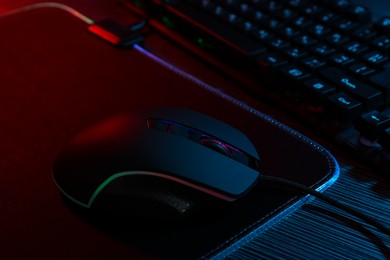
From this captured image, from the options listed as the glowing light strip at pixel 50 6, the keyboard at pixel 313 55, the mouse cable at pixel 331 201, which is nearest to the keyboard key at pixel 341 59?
the keyboard at pixel 313 55

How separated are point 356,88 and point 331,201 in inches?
5.2

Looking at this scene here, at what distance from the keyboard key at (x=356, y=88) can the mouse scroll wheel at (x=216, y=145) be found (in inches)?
6.2

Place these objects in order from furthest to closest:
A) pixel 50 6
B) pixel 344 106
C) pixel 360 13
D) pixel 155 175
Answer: pixel 50 6
pixel 360 13
pixel 344 106
pixel 155 175

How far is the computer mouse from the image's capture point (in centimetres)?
35

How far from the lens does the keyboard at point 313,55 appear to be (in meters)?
0.46

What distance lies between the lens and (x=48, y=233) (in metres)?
0.39

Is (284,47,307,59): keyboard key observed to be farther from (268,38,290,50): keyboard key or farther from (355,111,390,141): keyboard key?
(355,111,390,141): keyboard key

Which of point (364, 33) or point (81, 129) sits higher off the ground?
point (364, 33)

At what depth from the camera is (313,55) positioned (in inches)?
20.4

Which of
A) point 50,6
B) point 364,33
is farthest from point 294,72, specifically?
point 50,6

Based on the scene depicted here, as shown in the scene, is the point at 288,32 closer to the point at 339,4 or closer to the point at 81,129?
the point at 339,4

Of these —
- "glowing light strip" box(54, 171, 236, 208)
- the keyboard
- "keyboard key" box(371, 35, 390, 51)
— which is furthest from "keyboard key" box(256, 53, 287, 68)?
"glowing light strip" box(54, 171, 236, 208)

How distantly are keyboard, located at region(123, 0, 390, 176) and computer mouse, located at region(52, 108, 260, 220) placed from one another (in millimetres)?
121

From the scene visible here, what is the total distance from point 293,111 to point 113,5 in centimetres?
39
